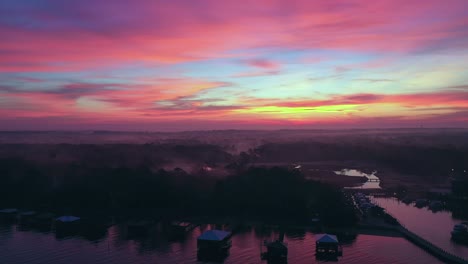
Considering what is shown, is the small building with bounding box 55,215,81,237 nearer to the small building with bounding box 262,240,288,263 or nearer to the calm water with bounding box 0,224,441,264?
the calm water with bounding box 0,224,441,264

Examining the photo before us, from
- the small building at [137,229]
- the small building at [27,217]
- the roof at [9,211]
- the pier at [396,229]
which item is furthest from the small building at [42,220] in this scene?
the pier at [396,229]

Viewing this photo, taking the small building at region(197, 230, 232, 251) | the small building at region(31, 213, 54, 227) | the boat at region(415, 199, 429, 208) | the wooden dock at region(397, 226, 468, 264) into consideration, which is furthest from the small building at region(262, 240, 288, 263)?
the boat at region(415, 199, 429, 208)

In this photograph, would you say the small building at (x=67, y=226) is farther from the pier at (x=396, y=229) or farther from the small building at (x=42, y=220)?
the pier at (x=396, y=229)

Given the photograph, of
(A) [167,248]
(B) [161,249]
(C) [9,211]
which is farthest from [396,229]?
(C) [9,211]

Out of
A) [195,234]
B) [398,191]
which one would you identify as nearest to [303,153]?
[398,191]

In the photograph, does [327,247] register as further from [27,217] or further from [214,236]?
[27,217]
